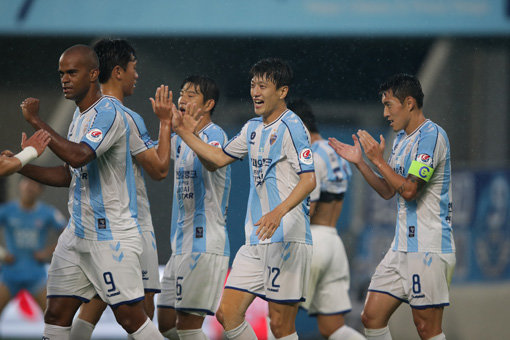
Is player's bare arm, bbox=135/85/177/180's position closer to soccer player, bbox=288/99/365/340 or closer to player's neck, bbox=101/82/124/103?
player's neck, bbox=101/82/124/103

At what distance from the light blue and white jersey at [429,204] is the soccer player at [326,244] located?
1425 mm

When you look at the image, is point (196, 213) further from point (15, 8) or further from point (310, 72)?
point (15, 8)

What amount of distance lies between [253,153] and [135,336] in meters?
1.48

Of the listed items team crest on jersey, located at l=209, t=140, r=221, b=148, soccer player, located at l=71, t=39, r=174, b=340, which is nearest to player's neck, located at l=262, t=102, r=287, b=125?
team crest on jersey, located at l=209, t=140, r=221, b=148

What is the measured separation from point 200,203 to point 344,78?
8.51ft

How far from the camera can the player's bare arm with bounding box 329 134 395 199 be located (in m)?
5.48

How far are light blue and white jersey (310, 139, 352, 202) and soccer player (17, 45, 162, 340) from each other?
2314 millimetres

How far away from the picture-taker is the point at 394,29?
391 inches

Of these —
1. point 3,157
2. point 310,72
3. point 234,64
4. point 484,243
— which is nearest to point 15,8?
point 234,64

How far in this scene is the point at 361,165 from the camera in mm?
5469

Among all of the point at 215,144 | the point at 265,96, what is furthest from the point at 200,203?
the point at 265,96

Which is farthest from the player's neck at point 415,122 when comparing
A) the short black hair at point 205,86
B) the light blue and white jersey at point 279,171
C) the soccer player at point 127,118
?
the soccer player at point 127,118

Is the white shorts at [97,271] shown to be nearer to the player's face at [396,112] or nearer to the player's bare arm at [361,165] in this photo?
the player's bare arm at [361,165]

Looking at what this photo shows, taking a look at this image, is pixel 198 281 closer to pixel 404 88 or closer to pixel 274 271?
pixel 274 271
